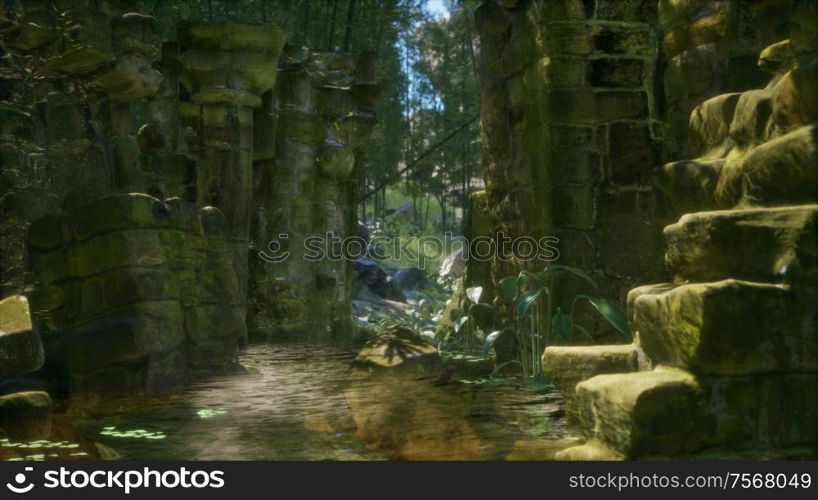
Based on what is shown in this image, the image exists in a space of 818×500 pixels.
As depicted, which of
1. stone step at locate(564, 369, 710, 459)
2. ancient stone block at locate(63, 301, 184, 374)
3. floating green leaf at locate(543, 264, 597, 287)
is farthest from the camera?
floating green leaf at locate(543, 264, 597, 287)

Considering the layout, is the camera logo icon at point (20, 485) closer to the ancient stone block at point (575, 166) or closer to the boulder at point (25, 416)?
the boulder at point (25, 416)

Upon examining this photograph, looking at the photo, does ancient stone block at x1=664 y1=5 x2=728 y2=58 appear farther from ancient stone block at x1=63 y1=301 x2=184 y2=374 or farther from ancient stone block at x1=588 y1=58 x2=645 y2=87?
ancient stone block at x1=63 y1=301 x2=184 y2=374

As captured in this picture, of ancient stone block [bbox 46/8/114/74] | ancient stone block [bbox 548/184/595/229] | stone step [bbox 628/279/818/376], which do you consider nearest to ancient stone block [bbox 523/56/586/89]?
ancient stone block [bbox 548/184/595/229]

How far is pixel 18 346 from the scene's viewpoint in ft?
12.6

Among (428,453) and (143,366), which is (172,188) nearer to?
(143,366)

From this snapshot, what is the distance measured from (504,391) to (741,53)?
2022mm

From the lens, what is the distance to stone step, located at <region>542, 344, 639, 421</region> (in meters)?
3.47


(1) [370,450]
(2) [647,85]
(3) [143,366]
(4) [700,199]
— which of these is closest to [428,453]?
(1) [370,450]

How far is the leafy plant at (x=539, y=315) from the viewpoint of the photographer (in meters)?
4.74

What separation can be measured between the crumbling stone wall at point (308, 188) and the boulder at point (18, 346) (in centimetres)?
432

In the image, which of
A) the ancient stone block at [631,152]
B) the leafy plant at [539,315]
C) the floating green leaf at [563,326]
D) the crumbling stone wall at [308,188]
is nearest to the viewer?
the leafy plant at [539,315]

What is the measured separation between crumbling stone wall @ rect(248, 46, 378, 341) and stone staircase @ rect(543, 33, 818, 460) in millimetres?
5743

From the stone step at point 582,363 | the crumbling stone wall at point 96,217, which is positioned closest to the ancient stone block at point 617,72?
the stone step at point 582,363

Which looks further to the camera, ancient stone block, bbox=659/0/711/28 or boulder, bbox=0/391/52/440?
ancient stone block, bbox=659/0/711/28
